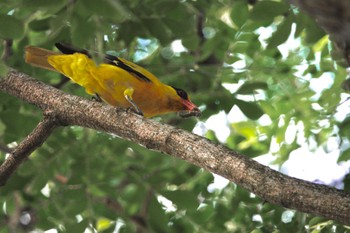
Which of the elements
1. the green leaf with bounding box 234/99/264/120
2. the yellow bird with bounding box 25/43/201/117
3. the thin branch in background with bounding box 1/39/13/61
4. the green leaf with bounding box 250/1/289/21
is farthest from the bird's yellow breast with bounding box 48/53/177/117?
the green leaf with bounding box 250/1/289/21

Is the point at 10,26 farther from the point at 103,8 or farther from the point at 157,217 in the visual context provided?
the point at 157,217

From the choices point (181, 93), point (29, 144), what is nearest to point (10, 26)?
point (29, 144)

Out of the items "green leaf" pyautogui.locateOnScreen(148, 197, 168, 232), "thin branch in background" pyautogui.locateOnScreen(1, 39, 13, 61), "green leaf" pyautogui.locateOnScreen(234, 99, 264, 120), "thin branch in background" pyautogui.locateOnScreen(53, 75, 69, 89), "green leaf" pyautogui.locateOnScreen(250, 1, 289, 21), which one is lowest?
"green leaf" pyautogui.locateOnScreen(148, 197, 168, 232)

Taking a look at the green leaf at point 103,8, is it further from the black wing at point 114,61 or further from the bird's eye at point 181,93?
the bird's eye at point 181,93

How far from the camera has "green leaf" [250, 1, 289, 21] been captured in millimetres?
2812

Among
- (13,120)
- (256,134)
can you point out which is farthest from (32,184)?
(256,134)

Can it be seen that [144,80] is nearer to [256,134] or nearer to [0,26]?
[256,134]

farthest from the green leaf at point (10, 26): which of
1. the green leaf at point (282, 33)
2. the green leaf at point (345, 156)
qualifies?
the green leaf at point (345, 156)

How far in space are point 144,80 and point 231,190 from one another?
1.02 m

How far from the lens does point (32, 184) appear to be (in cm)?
375

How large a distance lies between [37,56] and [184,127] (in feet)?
3.57

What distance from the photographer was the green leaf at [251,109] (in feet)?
11.8

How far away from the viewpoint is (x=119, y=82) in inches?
167

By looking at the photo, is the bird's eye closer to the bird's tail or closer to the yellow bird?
the yellow bird
